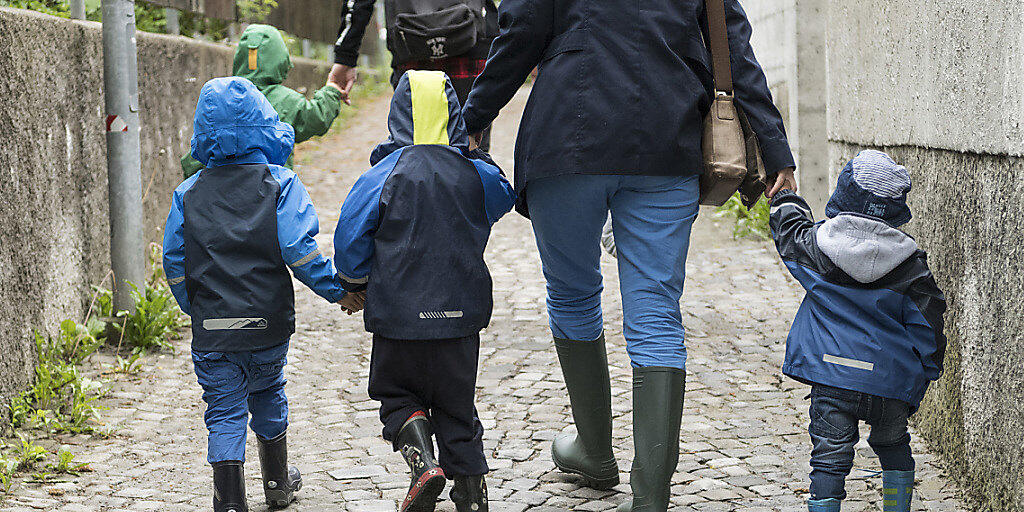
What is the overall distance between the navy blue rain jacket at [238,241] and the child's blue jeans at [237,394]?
0.27 feet

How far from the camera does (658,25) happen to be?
11.0 feet

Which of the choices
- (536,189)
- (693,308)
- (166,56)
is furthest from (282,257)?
(166,56)

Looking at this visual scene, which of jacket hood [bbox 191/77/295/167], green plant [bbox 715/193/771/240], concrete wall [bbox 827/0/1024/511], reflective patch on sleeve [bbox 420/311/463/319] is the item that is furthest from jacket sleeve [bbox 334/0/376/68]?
green plant [bbox 715/193/771/240]

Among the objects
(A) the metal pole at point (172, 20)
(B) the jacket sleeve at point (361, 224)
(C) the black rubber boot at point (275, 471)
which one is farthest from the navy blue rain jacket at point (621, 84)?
(A) the metal pole at point (172, 20)

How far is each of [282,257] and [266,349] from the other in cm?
31

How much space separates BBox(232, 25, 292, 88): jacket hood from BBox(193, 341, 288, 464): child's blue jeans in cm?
249

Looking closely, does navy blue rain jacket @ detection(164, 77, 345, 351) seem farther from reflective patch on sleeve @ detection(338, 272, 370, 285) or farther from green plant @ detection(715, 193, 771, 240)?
green plant @ detection(715, 193, 771, 240)

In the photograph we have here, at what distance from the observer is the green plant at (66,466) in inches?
178

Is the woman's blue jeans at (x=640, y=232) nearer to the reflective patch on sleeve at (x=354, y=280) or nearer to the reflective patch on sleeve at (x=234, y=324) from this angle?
the reflective patch on sleeve at (x=354, y=280)

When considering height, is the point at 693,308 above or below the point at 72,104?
below

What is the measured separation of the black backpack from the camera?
17.4 ft

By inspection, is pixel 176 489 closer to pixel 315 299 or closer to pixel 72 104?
pixel 72 104

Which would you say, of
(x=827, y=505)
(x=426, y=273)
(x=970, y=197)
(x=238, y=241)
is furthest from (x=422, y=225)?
(x=970, y=197)

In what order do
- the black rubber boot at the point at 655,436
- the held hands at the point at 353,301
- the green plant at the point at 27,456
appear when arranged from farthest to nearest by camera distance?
the green plant at the point at 27,456 → the held hands at the point at 353,301 → the black rubber boot at the point at 655,436
